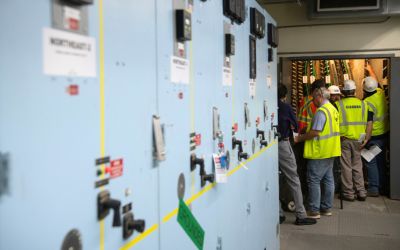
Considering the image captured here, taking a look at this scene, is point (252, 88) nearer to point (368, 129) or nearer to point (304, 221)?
point (304, 221)

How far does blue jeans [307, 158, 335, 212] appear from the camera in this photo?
598 centimetres

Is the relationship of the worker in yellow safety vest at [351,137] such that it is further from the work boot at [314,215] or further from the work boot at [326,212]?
the work boot at [314,215]

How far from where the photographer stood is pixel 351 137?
23.1 ft

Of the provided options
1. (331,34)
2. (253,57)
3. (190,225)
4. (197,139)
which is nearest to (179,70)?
(197,139)

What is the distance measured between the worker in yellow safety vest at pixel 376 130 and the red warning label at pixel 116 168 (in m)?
6.45

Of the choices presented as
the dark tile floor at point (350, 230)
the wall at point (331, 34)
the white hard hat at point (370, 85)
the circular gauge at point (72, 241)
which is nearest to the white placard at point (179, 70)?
the circular gauge at point (72, 241)

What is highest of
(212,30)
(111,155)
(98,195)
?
(212,30)

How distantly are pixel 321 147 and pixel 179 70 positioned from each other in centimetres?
415

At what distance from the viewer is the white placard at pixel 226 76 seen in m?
2.80

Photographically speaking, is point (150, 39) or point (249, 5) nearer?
point (150, 39)

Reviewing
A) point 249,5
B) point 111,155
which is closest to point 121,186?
point 111,155

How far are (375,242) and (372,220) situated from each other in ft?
2.98

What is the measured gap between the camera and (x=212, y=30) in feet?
8.49

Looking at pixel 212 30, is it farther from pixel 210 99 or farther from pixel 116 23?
pixel 116 23
